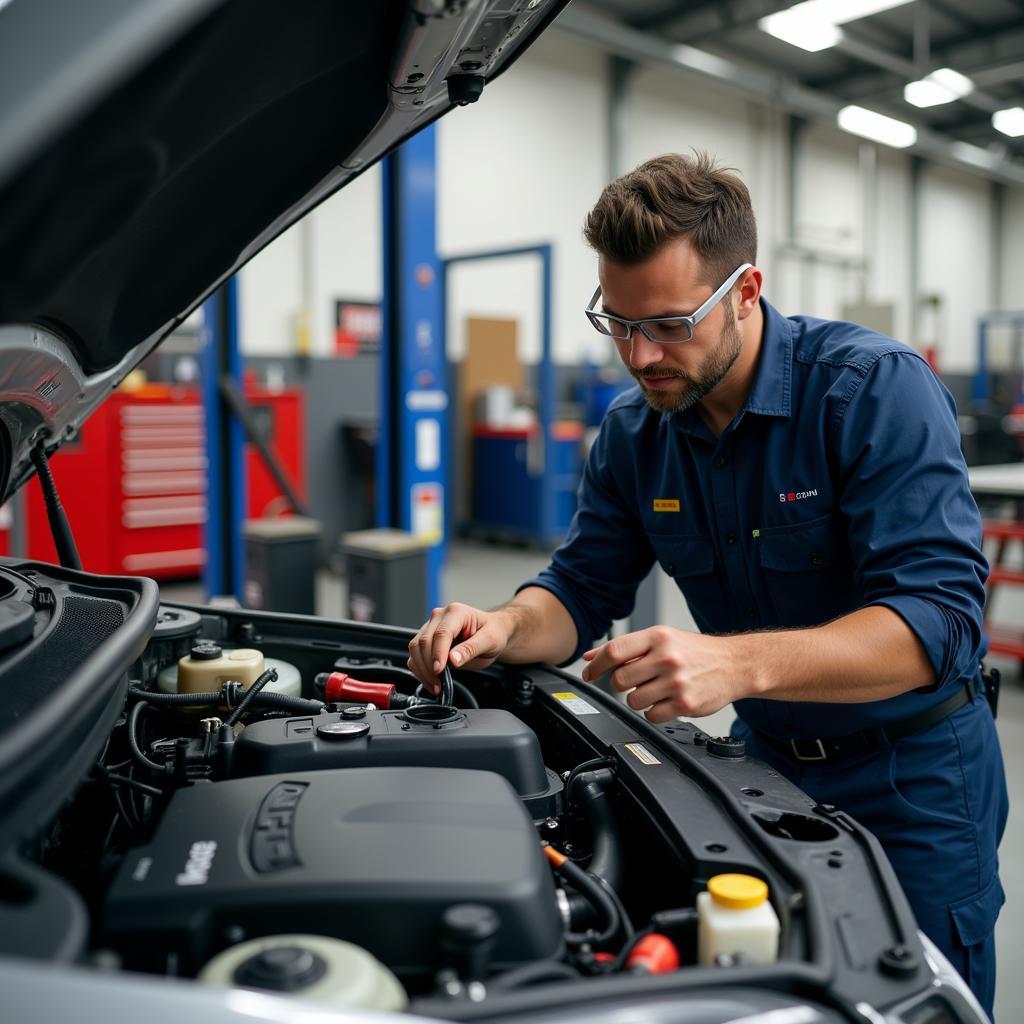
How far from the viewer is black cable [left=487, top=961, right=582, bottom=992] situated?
0.63 meters

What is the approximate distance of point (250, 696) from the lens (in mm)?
1072

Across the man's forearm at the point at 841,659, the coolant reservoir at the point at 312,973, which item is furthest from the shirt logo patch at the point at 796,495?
the coolant reservoir at the point at 312,973

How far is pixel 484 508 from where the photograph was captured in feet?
22.3

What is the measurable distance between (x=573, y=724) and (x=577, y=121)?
7184 millimetres

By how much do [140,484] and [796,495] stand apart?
13.5 ft

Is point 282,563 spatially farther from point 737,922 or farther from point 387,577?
point 737,922

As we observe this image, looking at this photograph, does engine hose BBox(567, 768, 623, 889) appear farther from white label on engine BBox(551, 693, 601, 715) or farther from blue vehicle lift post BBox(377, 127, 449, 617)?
blue vehicle lift post BBox(377, 127, 449, 617)

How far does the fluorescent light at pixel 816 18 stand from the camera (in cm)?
604

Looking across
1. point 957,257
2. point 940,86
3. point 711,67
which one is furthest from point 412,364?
point 957,257

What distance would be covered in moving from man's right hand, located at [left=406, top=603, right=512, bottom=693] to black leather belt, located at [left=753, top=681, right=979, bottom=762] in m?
0.44

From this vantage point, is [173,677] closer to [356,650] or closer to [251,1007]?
[356,650]

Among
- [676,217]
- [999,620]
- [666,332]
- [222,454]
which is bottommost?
[999,620]

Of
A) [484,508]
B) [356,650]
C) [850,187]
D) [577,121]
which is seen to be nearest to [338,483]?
[484,508]

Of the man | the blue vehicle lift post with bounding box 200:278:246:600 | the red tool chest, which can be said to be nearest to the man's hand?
the man
